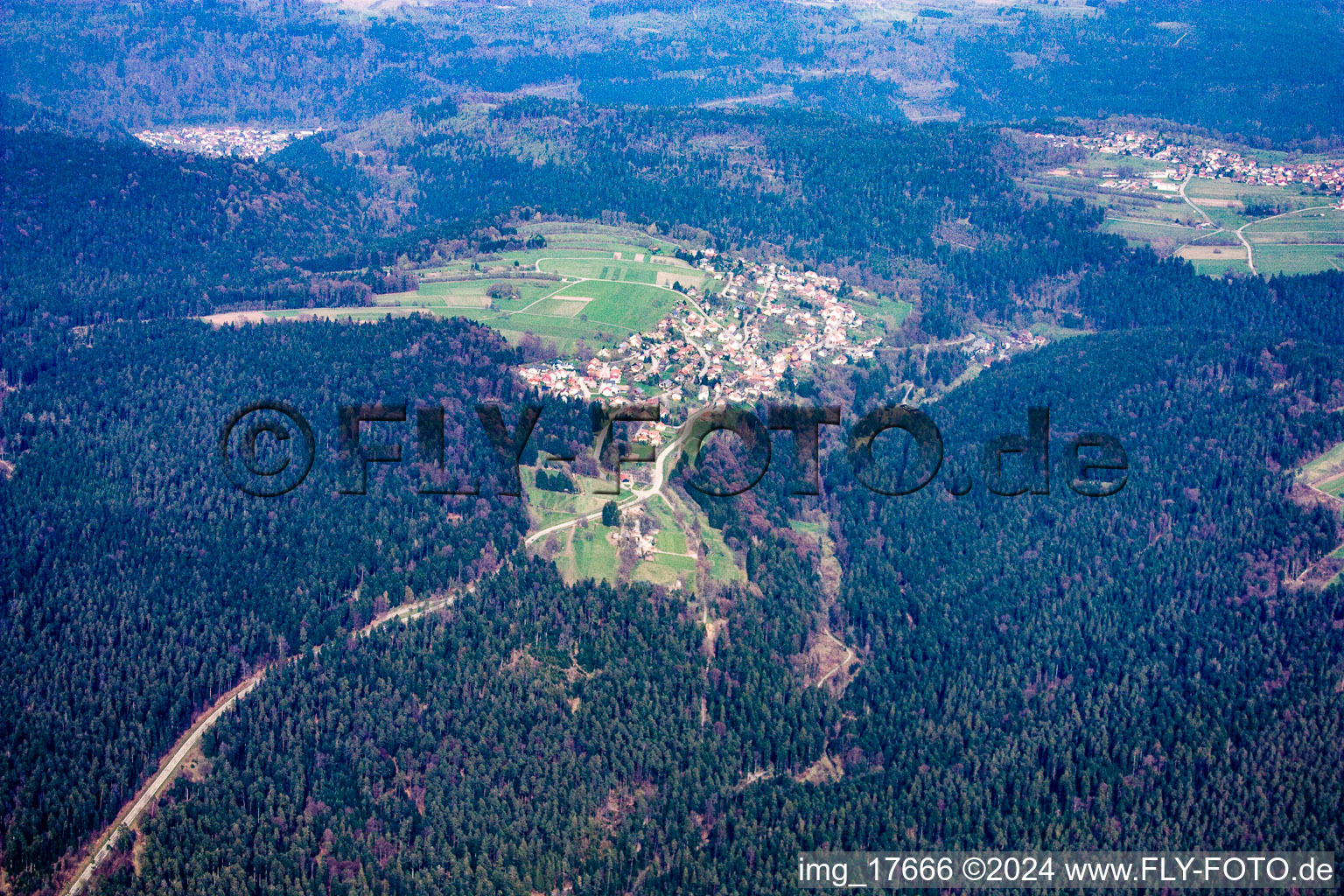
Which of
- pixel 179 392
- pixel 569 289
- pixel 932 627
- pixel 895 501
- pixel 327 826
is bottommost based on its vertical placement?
pixel 327 826

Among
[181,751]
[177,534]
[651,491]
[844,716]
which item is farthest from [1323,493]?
[177,534]

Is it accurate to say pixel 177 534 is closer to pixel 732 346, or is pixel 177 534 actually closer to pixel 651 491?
pixel 651 491

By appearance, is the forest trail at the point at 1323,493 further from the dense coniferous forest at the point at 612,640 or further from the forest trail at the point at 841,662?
the forest trail at the point at 841,662

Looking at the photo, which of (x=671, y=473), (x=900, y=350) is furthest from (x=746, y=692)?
(x=900, y=350)

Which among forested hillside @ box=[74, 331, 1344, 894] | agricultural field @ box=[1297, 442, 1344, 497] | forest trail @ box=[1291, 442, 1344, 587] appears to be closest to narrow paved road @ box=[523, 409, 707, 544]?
forested hillside @ box=[74, 331, 1344, 894]

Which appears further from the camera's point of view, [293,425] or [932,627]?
[293,425]

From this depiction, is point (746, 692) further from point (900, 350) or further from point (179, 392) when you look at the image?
point (900, 350)
